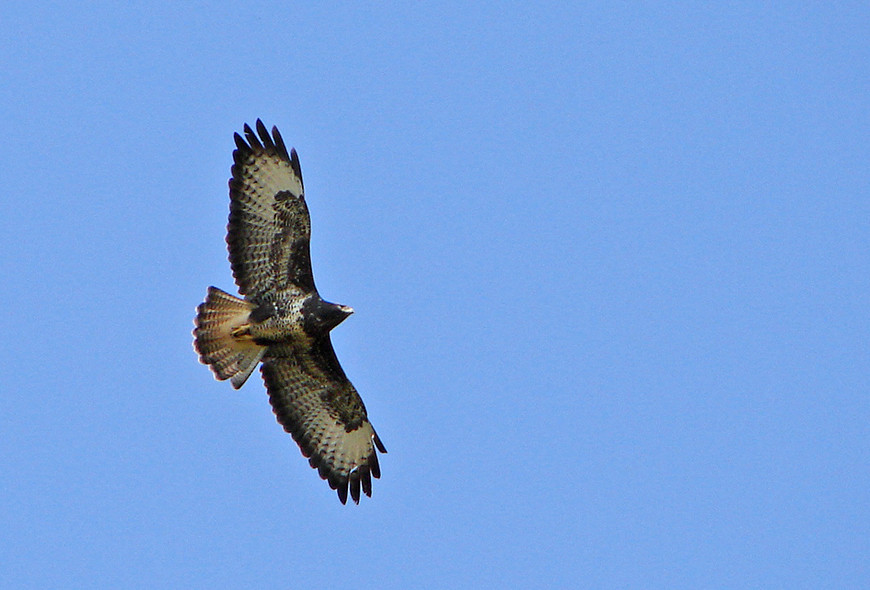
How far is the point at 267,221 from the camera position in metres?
13.6

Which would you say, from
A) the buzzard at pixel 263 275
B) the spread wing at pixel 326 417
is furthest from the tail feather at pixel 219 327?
the spread wing at pixel 326 417

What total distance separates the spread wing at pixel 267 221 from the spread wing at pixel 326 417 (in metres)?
0.90

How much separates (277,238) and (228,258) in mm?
516

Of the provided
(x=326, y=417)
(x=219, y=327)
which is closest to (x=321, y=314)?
(x=219, y=327)

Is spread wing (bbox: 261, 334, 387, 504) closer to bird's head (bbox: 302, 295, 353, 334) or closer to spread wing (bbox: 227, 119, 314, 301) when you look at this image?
bird's head (bbox: 302, 295, 353, 334)

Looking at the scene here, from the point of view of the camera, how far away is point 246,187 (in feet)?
44.5

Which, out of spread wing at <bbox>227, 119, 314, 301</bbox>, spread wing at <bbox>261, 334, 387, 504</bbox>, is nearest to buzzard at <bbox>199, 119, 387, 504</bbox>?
spread wing at <bbox>227, 119, 314, 301</bbox>

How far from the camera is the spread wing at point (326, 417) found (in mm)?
14195

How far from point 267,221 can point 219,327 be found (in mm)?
1098

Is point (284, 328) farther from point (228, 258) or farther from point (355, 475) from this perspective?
point (355, 475)

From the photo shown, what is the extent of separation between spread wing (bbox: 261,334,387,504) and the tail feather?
0.55 meters

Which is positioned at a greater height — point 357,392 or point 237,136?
point 237,136

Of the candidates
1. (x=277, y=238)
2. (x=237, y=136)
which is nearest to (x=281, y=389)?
(x=277, y=238)

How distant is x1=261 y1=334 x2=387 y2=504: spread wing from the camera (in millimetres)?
14195
